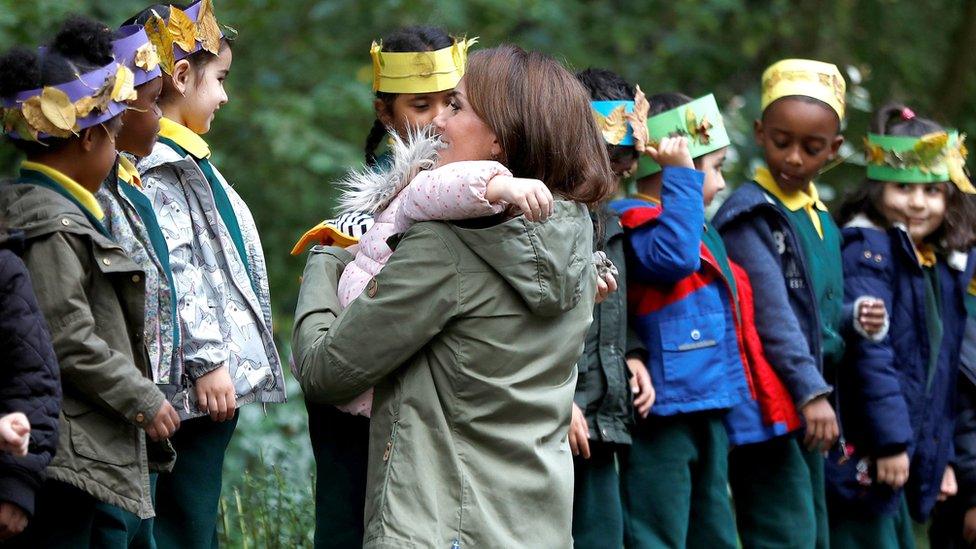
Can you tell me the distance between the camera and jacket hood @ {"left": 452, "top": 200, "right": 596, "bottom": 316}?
11.6 feet

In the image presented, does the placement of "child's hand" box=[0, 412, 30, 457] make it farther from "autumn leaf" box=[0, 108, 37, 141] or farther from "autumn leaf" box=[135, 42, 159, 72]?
"autumn leaf" box=[135, 42, 159, 72]

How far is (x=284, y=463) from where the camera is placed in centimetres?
639

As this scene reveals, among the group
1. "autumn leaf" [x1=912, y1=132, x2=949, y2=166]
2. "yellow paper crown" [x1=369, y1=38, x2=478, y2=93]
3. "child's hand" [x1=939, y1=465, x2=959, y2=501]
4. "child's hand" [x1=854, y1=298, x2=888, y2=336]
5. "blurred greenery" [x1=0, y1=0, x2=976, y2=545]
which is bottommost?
"child's hand" [x1=939, y1=465, x2=959, y2=501]

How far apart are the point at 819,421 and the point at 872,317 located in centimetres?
71

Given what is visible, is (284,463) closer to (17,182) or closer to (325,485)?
(325,485)

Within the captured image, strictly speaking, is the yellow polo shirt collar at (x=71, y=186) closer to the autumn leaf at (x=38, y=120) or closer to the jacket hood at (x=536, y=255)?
the autumn leaf at (x=38, y=120)

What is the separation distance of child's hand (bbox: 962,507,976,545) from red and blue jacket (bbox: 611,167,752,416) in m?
1.93

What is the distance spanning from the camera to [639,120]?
5086 millimetres

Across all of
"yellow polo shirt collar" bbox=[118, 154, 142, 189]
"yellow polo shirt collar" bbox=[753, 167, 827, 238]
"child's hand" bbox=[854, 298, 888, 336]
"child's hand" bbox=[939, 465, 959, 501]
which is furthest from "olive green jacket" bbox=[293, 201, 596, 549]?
"child's hand" bbox=[939, 465, 959, 501]

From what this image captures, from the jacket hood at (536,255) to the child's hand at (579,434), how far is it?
42.1 inches

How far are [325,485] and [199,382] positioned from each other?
477 mm

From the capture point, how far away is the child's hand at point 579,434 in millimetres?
4680

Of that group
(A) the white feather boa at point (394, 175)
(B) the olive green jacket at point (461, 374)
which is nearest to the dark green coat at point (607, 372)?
(A) the white feather boa at point (394, 175)

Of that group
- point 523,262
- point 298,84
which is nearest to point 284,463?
point 523,262
